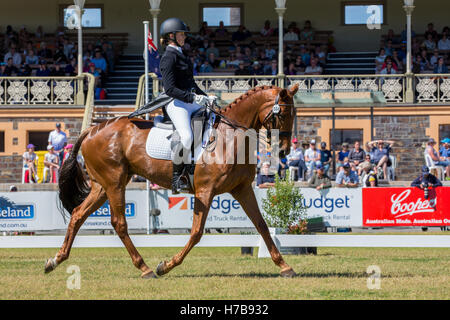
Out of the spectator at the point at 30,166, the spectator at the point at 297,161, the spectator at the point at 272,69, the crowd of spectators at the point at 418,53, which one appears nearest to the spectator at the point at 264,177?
the spectator at the point at 297,161

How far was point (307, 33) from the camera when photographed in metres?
34.3

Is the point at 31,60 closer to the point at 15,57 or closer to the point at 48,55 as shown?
the point at 15,57

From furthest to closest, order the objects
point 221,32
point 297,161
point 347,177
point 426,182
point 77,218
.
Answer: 1. point 221,32
2. point 297,161
3. point 347,177
4. point 426,182
5. point 77,218

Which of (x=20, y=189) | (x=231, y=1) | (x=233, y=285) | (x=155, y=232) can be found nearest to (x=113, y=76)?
(x=231, y=1)

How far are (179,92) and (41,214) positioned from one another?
11.8m

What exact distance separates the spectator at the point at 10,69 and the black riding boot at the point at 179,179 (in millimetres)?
22929

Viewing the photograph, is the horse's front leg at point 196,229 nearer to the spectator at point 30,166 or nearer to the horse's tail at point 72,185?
the horse's tail at point 72,185

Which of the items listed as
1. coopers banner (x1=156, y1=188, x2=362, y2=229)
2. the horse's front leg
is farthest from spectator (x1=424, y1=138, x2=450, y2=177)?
the horse's front leg

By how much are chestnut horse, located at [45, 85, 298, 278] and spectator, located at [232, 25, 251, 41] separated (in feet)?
75.1

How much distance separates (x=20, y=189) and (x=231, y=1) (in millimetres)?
14887

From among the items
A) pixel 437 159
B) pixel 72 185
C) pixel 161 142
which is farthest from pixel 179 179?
pixel 437 159

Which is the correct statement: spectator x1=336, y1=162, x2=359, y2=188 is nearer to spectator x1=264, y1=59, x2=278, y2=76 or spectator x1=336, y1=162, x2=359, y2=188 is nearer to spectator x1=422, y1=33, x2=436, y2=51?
spectator x1=264, y1=59, x2=278, y2=76

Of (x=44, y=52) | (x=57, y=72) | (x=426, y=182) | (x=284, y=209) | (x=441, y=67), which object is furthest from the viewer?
(x=44, y=52)
